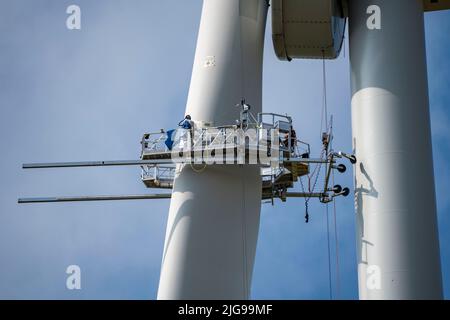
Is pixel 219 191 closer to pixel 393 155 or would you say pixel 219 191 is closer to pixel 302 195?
pixel 302 195

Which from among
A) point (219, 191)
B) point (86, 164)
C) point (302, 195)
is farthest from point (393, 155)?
point (86, 164)

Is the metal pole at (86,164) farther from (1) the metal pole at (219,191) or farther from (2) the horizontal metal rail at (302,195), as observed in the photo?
(2) the horizontal metal rail at (302,195)

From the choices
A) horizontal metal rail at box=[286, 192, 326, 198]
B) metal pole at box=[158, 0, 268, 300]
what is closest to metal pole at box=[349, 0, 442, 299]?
horizontal metal rail at box=[286, 192, 326, 198]

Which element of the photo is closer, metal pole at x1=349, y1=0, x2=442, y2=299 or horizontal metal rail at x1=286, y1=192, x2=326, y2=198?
metal pole at x1=349, y1=0, x2=442, y2=299

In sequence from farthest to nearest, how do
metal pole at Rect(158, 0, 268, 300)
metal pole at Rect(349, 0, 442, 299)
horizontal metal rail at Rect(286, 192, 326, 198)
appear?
horizontal metal rail at Rect(286, 192, 326, 198) → metal pole at Rect(158, 0, 268, 300) → metal pole at Rect(349, 0, 442, 299)

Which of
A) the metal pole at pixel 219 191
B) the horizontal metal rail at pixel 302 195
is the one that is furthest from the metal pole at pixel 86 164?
the horizontal metal rail at pixel 302 195

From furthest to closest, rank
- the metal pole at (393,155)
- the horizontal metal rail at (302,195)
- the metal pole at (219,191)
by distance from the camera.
A: the horizontal metal rail at (302,195)
the metal pole at (219,191)
the metal pole at (393,155)

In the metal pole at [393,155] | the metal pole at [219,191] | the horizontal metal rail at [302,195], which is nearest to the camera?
the metal pole at [393,155]

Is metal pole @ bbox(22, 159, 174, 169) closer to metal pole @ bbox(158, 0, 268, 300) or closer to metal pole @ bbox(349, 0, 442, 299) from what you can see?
metal pole @ bbox(158, 0, 268, 300)

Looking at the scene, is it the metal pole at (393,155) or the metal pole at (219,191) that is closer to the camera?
the metal pole at (393,155)
